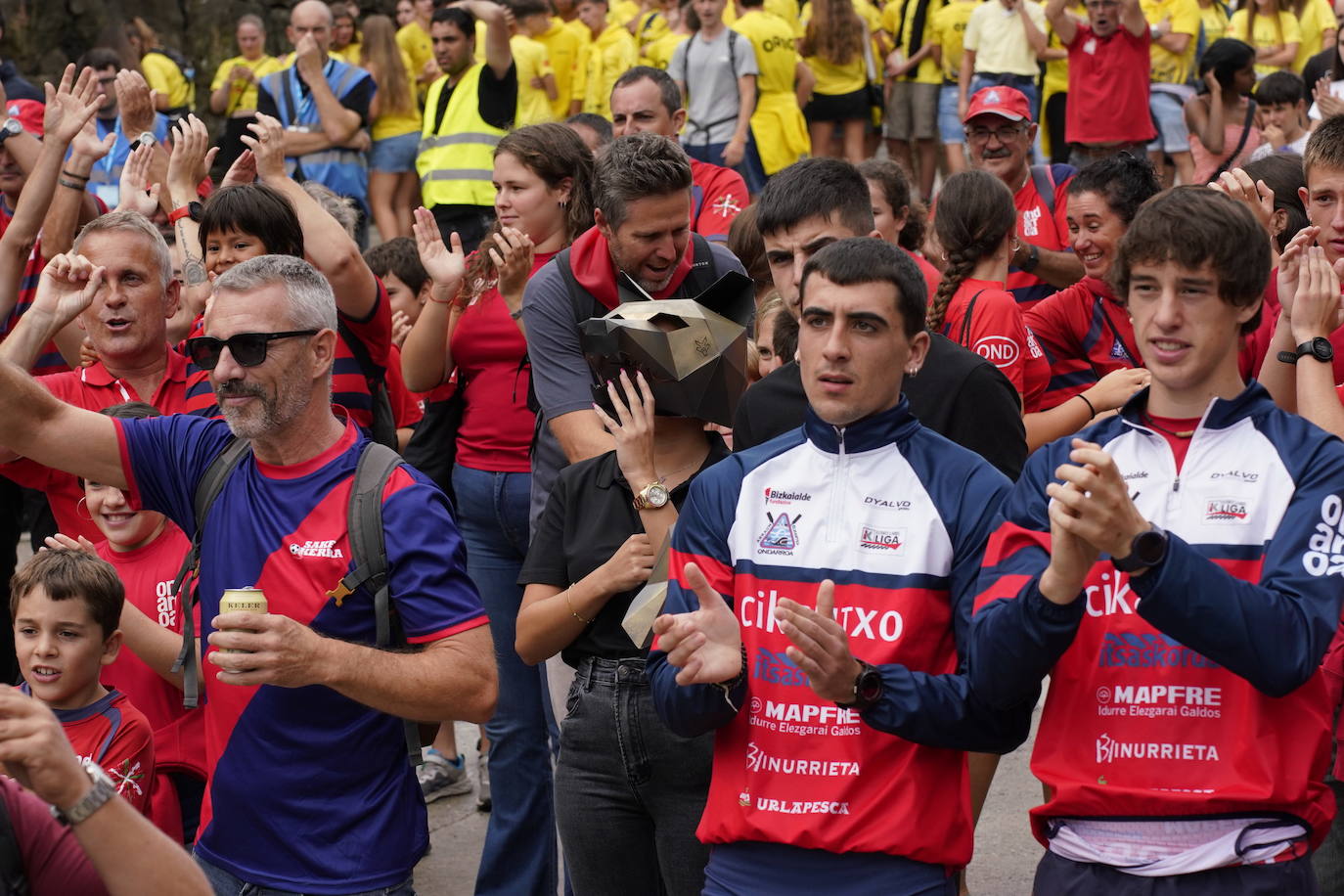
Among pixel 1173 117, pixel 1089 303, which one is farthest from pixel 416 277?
pixel 1173 117

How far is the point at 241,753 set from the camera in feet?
11.8

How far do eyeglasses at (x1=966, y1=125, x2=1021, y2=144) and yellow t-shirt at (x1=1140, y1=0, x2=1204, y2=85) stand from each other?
18.7ft

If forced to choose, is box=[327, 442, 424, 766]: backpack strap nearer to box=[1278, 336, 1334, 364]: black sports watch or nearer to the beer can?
the beer can

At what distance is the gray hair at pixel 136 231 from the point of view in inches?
195

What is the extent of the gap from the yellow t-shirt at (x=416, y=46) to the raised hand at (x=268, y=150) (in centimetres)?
914

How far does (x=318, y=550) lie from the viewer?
3586 millimetres

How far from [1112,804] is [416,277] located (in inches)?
191

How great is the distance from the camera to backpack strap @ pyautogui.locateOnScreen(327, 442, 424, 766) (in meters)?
3.54

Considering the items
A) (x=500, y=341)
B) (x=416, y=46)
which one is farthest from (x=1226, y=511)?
(x=416, y=46)

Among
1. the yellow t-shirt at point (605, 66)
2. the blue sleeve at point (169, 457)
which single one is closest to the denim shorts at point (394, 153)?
the yellow t-shirt at point (605, 66)

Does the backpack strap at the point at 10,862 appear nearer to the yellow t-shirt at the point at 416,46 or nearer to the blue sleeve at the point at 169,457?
Result: the blue sleeve at the point at 169,457

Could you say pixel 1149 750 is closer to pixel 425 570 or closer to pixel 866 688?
pixel 866 688

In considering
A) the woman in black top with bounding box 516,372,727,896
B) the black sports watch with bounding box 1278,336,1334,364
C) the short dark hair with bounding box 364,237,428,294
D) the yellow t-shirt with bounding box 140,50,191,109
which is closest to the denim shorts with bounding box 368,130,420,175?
the yellow t-shirt with bounding box 140,50,191,109

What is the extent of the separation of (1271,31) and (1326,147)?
9261 millimetres
